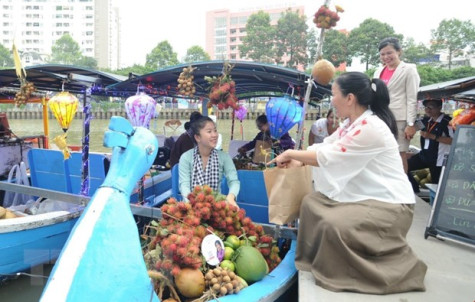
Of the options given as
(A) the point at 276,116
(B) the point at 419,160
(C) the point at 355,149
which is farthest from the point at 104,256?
(B) the point at 419,160

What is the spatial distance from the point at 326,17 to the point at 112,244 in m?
2.30

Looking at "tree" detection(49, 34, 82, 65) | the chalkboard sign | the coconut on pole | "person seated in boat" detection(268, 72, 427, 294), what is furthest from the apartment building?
"person seated in boat" detection(268, 72, 427, 294)

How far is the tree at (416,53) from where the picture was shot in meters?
40.2

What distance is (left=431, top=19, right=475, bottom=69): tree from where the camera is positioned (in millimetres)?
41812

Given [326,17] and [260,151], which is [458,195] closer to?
[326,17]

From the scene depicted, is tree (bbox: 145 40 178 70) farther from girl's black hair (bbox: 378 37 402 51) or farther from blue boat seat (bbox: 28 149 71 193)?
girl's black hair (bbox: 378 37 402 51)

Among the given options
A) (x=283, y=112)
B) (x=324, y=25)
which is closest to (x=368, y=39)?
(x=283, y=112)

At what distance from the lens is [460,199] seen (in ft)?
10.6

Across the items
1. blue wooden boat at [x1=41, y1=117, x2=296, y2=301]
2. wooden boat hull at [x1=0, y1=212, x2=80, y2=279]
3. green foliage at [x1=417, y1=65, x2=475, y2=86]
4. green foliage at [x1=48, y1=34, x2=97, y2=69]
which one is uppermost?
green foliage at [x1=48, y1=34, x2=97, y2=69]

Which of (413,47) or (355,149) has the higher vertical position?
(413,47)

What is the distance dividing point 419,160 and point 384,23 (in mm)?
41620

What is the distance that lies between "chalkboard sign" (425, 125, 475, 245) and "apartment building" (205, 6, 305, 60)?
229 feet

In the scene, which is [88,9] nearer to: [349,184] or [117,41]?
[117,41]

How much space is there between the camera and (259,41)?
161ft
